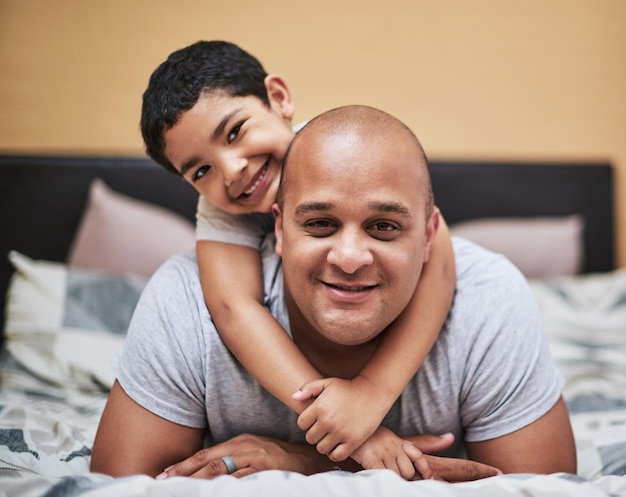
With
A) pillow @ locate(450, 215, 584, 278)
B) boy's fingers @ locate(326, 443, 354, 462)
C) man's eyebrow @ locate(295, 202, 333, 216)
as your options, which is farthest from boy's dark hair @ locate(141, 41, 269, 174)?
pillow @ locate(450, 215, 584, 278)

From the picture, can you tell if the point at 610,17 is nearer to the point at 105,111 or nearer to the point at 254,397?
the point at 105,111

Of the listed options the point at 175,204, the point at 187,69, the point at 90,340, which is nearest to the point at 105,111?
the point at 175,204

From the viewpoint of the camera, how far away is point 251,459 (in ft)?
4.12

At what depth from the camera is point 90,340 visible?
7.07 ft

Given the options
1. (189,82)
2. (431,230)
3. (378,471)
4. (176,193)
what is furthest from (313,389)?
(176,193)

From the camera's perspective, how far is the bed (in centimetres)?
148

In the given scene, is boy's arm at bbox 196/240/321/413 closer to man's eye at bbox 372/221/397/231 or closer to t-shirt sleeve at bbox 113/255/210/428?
t-shirt sleeve at bbox 113/255/210/428

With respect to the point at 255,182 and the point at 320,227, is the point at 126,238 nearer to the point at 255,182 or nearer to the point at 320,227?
the point at 255,182

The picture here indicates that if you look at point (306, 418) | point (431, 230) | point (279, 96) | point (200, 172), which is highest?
point (279, 96)

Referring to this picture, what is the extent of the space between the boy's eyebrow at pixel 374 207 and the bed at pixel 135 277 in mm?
430

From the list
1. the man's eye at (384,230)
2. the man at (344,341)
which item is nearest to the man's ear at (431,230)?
the man at (344,341)

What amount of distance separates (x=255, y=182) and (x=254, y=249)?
15 centimetres

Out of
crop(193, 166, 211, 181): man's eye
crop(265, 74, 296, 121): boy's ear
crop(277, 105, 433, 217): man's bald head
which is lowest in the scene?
crop(193, 166, 211, 181): man's eye

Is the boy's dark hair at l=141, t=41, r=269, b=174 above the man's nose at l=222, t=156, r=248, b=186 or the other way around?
above
